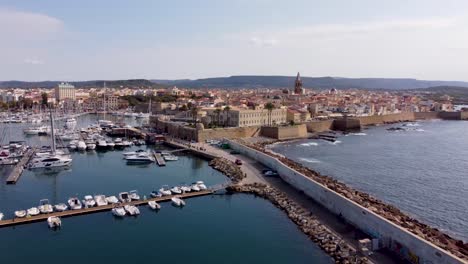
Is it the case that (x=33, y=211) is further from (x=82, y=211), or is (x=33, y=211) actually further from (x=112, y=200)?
(x=112, y=200)

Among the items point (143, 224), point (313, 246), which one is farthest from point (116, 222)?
point (313, 246)

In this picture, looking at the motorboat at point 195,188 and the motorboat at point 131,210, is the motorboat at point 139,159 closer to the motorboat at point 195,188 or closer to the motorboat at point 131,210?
the motorboat at point 195,188

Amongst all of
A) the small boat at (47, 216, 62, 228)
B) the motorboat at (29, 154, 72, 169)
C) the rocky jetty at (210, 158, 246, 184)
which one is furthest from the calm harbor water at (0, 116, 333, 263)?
the motorboat at (29, 154, 72, 169)

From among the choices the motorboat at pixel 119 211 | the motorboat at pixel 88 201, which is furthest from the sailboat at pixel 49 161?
the motorboat at pixel 119 211

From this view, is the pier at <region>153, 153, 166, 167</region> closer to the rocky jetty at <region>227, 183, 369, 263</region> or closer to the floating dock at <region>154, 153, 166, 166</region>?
the floating dock at <region>154, 153, 166, 166</region>

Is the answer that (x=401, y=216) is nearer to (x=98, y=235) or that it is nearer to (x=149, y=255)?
(x=149, y=255)
